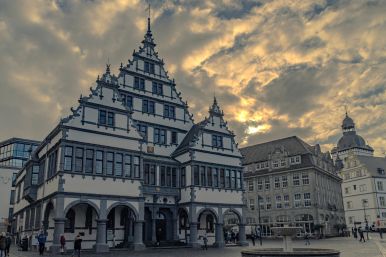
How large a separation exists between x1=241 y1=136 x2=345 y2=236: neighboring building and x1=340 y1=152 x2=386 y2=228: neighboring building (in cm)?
2346

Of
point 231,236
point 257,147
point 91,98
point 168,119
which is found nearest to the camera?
point 91,98

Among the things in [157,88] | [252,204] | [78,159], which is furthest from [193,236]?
[252,204]

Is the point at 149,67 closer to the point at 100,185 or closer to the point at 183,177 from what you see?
the point at 183,177

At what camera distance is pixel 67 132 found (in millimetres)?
34125

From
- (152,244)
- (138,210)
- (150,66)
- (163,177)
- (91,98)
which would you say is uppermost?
(150,66)

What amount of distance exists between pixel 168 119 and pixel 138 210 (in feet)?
42.9

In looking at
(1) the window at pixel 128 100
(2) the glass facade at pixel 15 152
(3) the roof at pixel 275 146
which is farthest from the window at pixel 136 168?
(2) the glass facade at pixel 15 152

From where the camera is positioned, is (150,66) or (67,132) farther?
(150,66)

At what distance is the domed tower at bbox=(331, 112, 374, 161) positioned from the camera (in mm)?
146875

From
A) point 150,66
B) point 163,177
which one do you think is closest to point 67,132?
point 163,177

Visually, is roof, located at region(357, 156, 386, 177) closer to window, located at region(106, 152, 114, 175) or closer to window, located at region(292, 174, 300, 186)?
window, located at region(292, 174, 300, 186)

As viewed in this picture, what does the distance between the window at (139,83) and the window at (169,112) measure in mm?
3662

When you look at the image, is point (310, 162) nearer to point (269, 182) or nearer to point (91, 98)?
point (269, 182)

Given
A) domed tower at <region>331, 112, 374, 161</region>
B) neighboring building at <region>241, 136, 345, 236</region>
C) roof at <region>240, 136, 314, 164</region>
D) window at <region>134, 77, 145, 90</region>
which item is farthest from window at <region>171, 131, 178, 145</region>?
domed tower at <region>331, 112, 374, 161</region>
